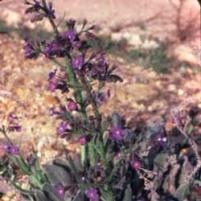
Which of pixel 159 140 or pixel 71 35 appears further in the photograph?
pixel 159 140

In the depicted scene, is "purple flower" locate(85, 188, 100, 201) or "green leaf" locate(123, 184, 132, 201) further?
"green leaf" locate(123, 184, 132, 201)

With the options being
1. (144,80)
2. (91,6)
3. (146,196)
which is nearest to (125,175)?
(146,196)

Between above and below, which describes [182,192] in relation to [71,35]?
below

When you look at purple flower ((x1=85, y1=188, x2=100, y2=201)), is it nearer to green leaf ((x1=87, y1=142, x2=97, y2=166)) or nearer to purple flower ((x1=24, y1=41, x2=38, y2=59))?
green leaf ((x1=87, y1=142, x2=97, y2=166))

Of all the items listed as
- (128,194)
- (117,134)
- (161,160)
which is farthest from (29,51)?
(161,160)

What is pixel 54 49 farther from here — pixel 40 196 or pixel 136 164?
pixel 40 196

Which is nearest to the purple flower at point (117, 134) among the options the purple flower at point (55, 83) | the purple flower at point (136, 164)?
the purple flower at point (136, 164)

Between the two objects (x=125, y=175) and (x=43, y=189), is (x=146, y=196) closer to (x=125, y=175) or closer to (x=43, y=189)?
(x=125, y=175)

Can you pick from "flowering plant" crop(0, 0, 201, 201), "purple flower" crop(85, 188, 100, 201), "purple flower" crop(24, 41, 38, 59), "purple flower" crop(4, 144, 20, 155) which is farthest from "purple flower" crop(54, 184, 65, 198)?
"purple flower" crop(24, 41, 38, 59)
